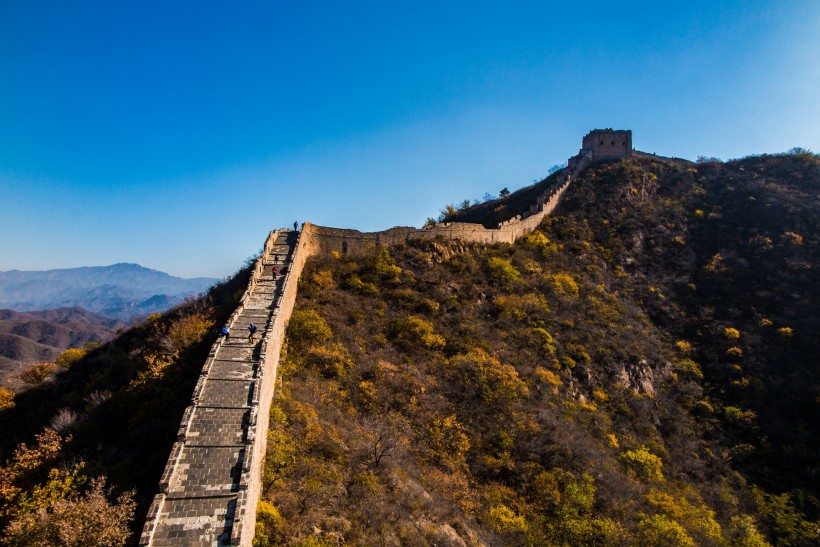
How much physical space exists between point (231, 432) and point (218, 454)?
88 cm

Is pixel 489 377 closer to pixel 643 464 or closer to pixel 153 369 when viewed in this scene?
pixel 643 464

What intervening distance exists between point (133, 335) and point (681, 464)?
117ft

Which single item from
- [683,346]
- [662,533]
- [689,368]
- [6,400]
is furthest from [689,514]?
[6,400]

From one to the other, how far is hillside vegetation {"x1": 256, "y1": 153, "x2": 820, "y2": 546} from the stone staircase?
1.66 m

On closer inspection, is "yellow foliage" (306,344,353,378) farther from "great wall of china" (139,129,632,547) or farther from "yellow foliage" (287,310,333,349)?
"great wall of china" (139,129,632,547)

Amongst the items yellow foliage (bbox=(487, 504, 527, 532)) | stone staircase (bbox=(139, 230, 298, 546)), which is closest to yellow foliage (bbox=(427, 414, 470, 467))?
yellow foliage (bbox=(487, 504, 527, 532))

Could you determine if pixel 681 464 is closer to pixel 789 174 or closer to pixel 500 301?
pixel 500 301

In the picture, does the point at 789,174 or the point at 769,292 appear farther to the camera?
the point at 789,174

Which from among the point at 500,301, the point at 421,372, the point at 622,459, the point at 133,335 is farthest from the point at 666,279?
the point at 133,335

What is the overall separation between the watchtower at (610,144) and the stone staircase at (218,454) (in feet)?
184

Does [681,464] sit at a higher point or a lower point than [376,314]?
lower

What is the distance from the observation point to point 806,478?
26.7 meters

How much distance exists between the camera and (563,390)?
2869 cm

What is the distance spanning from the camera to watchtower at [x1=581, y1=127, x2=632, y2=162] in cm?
6156
